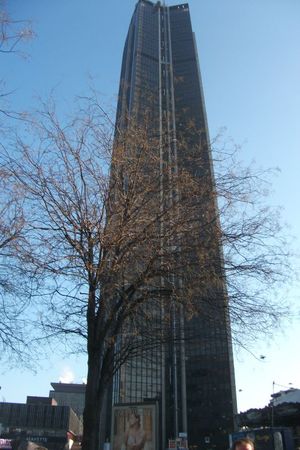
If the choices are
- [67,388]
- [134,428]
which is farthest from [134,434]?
[67,388]

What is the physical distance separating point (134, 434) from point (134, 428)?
0.31m

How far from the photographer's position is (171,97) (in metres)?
11.0

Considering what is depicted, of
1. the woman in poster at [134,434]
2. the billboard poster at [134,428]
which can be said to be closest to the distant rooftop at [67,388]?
the billboard poster at [134,428]

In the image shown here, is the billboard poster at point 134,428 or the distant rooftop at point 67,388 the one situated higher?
the distant rooftop at point 67,388

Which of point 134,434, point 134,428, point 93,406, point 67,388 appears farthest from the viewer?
point 67,388

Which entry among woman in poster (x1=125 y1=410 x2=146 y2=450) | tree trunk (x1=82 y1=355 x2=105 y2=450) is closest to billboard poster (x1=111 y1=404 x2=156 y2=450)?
woman in poster (x1=125 y1=410 x2=146 y2=450)

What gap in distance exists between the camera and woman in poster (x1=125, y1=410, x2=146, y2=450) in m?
25.3

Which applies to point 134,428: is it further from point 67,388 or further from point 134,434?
point 67,388

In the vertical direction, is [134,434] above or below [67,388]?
below

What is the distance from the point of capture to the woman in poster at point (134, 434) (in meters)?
25.3

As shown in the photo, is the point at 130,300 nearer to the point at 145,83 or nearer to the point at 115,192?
the point at 115,192

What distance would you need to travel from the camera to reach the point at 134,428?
26.1 metres

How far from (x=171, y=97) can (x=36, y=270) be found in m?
5.73

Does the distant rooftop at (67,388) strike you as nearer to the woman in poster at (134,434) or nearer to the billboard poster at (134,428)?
the billboard poster at (134,428)
